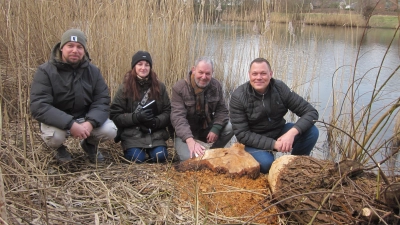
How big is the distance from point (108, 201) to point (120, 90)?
115 cm

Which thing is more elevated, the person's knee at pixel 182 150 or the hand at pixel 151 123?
the hand at pixel 151 123

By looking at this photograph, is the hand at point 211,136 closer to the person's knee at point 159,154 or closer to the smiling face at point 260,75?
the person's knee at point 159,154

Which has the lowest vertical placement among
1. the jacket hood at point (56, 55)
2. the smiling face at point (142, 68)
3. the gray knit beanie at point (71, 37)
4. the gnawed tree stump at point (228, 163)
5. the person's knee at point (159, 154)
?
the person's knee at point (159, 154)

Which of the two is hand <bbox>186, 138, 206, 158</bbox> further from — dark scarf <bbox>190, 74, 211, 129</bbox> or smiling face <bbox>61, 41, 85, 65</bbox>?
smiling face <bbox>61, 41, 85, 65</bbox>

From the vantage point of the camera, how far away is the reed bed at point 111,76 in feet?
6.87

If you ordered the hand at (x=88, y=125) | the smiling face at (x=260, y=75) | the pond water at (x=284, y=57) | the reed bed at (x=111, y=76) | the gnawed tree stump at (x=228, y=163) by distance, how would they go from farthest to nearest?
the pond water at (x=284, y=57) → the smiling face at (x=260, y=75) → the hand at (x=88, y=125) → the gnawed tree stump at (x=228, y=163) → the reed bed at (x=111, y=76)

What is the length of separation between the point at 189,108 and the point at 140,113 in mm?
448

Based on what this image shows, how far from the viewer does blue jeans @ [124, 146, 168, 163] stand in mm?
3051

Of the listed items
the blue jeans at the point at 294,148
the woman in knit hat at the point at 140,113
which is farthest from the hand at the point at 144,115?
the blue jeans at the point at 294,148

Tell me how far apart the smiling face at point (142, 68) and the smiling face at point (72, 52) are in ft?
1.50

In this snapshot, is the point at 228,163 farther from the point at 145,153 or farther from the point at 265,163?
the point at 145,153

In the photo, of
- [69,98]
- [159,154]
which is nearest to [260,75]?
[159,154]

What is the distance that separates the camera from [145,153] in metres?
3.13

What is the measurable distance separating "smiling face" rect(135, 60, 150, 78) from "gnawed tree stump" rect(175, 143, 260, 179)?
826 millimetres
